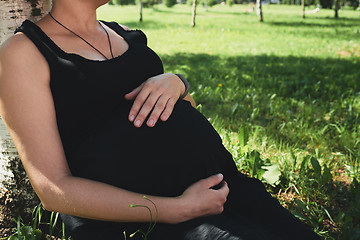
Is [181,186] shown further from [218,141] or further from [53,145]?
[53,145]

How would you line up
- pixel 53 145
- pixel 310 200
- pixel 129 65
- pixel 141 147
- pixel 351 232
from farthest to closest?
1. pixel 310 200
2. pixel 351 232
3. pixel 129 65
4. pixel 141 147
5. pixel 53 145

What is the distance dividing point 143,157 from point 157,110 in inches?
8.7

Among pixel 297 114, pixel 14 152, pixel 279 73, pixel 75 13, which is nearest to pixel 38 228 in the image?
pixel 14 152

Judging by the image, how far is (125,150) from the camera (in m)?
1.36

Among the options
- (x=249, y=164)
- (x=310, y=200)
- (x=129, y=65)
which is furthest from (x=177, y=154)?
(x=310, y=200)

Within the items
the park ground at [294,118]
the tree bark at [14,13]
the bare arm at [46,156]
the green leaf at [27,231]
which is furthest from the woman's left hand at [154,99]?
the park ground at [294,118]

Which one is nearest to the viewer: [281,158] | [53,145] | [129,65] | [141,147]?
[53,145]

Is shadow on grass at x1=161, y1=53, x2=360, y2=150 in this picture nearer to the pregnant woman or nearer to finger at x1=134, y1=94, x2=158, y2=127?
the pregnant woman

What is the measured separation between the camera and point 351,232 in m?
1.87

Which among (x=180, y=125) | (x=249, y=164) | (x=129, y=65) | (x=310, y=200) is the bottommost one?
(x=310, y=200)

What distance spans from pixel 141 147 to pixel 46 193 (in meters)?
0.41

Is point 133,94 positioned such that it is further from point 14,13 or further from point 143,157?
point 14,13

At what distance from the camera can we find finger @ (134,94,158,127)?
139cm

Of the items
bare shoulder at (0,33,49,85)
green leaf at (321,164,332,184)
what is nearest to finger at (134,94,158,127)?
bare shoulder at (0,33,49,85)
